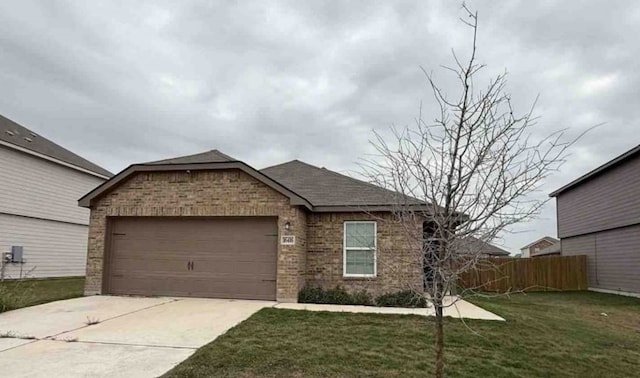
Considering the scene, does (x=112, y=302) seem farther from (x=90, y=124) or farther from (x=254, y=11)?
(x=90, y=124)

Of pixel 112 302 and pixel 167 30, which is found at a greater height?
pixel 167 30

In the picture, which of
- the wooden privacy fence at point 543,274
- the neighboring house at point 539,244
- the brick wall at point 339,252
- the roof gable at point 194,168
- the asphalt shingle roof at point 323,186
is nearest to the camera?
the roof gable at point 194,168

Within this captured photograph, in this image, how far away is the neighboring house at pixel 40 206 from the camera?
18.1 meters

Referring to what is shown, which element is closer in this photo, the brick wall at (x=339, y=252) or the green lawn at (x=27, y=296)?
the green lawn at (x=27, y=296)

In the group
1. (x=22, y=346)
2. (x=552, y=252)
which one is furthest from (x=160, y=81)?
(x=552, y=252)

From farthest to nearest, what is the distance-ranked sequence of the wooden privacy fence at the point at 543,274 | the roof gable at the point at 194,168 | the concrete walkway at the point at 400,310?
1. the wooden privacy fence at the point at 543,274
2. the roof gable at the point at 194,168
3. the concrete walkway at the point at 400,310

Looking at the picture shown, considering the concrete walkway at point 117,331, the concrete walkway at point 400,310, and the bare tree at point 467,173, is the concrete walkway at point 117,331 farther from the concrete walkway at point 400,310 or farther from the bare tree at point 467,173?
the bare tree at point 467,173

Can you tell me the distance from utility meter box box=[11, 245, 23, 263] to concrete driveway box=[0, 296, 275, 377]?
839cm

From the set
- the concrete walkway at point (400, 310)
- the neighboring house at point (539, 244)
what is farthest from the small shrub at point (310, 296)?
the neighboring house at point (539, 244)

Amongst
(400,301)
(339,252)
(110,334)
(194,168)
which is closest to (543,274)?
(400,301)

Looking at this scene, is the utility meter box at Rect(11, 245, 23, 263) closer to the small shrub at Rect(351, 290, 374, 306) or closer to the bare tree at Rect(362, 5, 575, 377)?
the small shrub at Rect(351, 290, 374, 306)

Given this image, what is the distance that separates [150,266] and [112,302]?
1.65 m

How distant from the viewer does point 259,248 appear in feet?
40.9

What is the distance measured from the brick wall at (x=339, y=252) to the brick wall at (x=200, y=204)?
487mm
